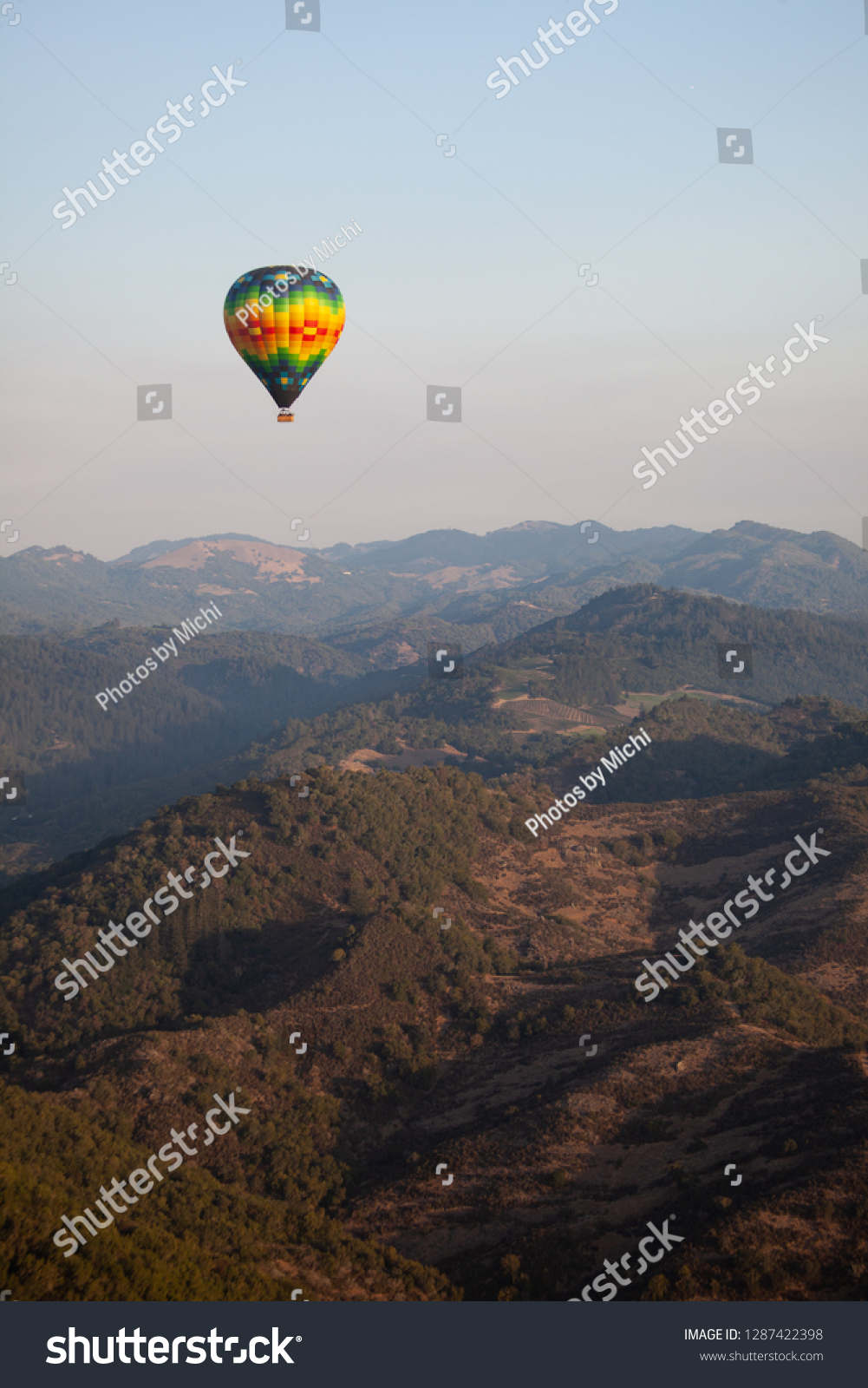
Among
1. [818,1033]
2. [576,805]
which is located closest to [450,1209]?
[818,1033]

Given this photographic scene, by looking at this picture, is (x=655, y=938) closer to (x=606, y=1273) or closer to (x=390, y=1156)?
(x=390, y=1156)
